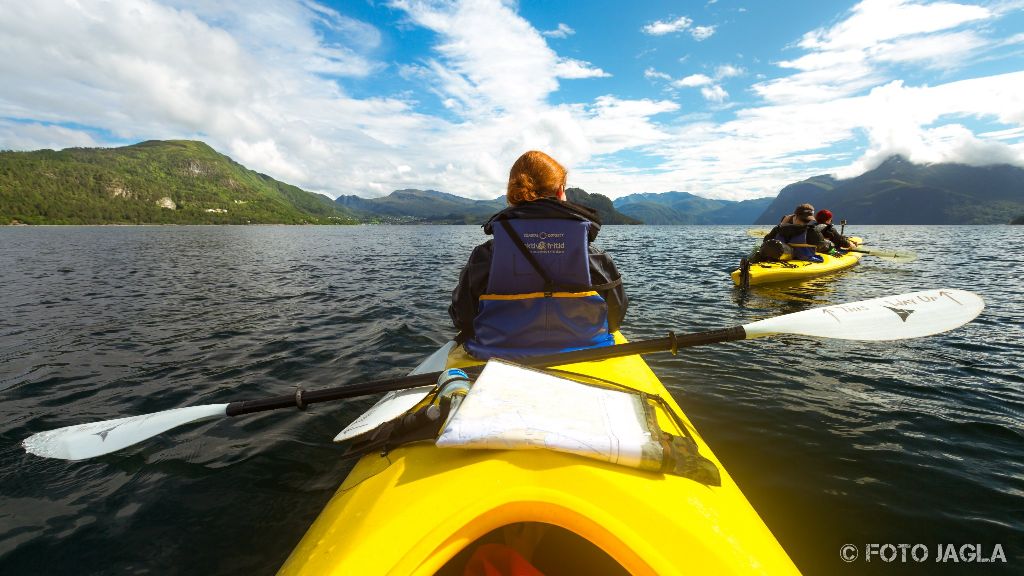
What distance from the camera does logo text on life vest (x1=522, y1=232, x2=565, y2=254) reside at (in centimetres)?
396

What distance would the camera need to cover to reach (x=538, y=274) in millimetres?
4008

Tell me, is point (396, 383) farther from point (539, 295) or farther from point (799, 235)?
point (799, 235)

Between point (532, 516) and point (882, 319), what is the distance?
527cm

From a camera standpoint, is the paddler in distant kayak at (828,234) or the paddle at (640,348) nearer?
the paddle at (640,348)

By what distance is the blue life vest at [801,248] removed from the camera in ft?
54.3

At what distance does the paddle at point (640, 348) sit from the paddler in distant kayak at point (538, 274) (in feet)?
1.17

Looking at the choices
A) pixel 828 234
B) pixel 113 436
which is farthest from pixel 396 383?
pixel 828 234

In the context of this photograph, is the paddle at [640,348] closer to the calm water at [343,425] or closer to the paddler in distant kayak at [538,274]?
the paddler in distant kayak at [538,274]

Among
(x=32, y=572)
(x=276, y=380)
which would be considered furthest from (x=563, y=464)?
(x=276, y=380)

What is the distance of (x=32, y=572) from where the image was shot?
3318mm

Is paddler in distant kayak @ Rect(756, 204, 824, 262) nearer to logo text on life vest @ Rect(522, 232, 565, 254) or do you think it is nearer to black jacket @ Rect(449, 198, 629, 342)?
black jacket @ Rect(449, 198, 629, 342)

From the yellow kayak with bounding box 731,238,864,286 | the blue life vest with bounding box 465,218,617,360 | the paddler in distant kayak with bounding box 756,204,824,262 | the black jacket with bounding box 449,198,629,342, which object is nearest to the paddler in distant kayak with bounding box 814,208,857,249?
the paddler in distant kayak with bounding box 756,204,824,262

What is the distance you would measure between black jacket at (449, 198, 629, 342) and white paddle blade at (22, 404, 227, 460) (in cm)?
251

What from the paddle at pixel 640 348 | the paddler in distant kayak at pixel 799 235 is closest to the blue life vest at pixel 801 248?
the paddler in distant kayak at pixel 799 235
